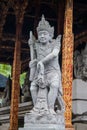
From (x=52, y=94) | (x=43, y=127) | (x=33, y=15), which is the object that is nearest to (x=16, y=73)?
(x=33, y=15)

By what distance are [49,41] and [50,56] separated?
48cm

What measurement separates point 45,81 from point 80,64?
6003 millimetres

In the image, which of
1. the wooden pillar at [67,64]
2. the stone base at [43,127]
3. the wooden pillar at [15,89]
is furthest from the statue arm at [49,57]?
the wooden pillar at [15,89]

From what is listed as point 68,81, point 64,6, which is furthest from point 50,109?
point 64,6

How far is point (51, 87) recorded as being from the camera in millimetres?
8188

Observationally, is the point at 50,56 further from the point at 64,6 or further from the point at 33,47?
the point at 64,6

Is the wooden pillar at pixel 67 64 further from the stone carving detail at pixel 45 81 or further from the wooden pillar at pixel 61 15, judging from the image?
the stone carving detail at pixel 45 81

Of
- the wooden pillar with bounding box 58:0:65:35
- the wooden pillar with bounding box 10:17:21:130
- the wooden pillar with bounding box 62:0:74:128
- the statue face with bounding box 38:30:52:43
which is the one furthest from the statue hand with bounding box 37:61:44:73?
the wooden pillar with bounding box 10:17:21:130

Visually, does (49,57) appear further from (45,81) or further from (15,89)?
(15,89)

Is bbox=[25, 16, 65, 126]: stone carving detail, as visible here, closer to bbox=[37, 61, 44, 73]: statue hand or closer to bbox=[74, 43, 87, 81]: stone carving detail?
bbox=[37, 61, 44, 73]: statue hand

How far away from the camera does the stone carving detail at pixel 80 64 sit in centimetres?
1388

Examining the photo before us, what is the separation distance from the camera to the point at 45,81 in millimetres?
8273

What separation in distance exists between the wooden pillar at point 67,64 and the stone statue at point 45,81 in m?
2.61

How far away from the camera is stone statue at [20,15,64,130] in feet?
26.3
